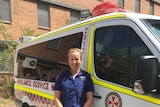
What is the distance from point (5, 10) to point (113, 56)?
53.6 ft

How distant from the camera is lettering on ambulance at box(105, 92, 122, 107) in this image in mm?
3161

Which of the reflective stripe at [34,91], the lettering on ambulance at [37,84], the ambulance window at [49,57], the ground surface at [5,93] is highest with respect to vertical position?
the ambulance window at [49,57]

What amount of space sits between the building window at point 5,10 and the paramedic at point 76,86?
15.8 metres

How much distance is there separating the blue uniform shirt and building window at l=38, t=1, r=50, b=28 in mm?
17620

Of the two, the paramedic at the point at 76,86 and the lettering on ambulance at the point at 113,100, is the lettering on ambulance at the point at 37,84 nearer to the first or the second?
the paramedic at the point at 76,86

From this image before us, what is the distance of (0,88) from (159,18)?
1230cm

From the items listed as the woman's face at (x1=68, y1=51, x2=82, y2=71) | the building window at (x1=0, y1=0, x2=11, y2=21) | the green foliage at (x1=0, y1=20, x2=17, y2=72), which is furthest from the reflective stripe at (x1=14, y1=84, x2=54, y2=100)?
the building window at (x1=0, y1=0, x2=11, y2=21)

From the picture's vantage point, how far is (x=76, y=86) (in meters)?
3.47

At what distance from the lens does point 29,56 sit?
225 inches

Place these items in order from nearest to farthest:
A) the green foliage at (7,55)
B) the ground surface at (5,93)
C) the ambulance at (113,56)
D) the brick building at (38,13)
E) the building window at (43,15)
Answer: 1. the ambulance at (113,56)
2. the ground surface at (5,93)
3. the green foliage at (7,55)
4. the brick building at (38,13)
5. the building window at (43,15)

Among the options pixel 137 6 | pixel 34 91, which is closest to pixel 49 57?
pixel 34 91

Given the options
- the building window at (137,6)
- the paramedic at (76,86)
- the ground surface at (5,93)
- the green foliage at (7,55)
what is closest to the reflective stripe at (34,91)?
the paramedic at (76,86)

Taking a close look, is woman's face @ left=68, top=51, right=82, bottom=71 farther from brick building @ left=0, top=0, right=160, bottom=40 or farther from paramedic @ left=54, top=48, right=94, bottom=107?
brick building @ left=0, top=0, right=160, bottom=40

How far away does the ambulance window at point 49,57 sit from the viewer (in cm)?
424
